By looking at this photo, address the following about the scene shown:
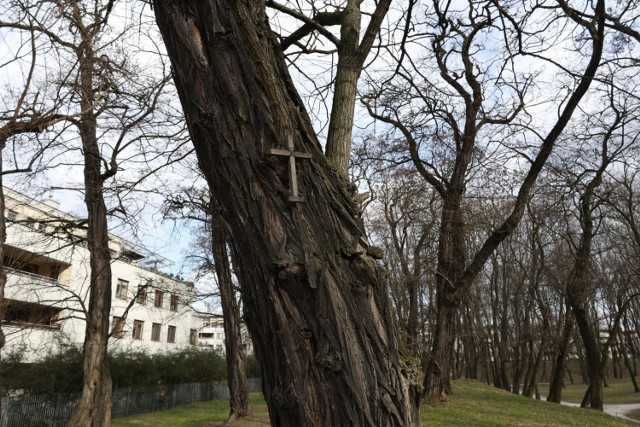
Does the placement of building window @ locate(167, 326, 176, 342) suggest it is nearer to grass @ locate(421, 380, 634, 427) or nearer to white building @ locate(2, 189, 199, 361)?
white building @ locate(2, 189, 199, 361)

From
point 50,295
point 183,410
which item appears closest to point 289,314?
point 183,410

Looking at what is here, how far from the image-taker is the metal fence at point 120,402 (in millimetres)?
14516

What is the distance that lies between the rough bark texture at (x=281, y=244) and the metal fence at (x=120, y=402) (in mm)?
15254

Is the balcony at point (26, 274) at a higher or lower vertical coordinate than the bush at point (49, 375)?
higher

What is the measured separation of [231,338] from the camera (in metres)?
14.6

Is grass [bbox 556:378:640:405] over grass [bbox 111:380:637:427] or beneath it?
beneath

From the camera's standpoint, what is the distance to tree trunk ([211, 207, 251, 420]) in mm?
13469

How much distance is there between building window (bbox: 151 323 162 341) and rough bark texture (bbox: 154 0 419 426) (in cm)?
3829

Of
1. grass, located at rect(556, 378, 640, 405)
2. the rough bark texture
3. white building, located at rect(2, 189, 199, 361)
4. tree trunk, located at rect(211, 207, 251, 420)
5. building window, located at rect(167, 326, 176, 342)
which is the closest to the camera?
the rough bark texture

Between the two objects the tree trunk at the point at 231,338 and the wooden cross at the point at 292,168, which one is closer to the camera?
the wooden cross at the point at 292,168

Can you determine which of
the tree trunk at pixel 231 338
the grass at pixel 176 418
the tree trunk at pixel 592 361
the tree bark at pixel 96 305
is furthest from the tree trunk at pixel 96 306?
the tree trunk at pixel 592 361

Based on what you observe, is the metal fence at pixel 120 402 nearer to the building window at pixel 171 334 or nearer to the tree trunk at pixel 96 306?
the tree trunk at pixel 96 306

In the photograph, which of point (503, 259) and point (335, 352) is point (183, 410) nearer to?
point (503, 259)

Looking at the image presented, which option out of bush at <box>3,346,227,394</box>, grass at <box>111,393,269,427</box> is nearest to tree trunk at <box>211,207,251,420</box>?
grass at <box>111,393,269,427</box>
